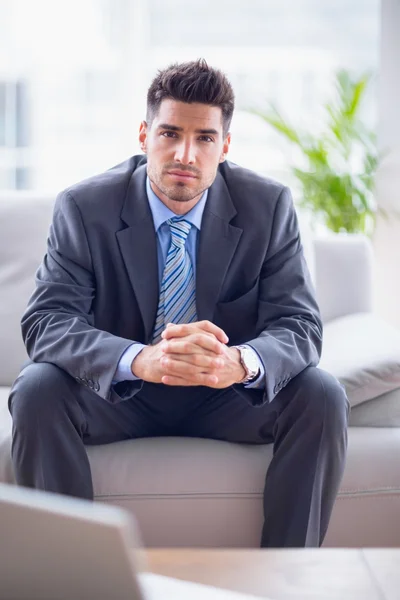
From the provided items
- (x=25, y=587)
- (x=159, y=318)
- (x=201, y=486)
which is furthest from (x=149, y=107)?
(x=25, y=587)

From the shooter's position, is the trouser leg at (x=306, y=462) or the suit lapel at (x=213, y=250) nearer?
the trouser leg at (x=306, y=462)

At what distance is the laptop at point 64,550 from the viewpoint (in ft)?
1.95

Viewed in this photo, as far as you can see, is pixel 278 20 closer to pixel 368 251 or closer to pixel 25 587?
pixel 368 251

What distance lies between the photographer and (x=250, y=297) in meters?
1.95

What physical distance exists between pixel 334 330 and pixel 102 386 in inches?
29.8

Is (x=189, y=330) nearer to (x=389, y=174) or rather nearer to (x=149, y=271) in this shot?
(x=149, y=271)

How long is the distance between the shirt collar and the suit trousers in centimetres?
45

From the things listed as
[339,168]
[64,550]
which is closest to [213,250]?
[64,550]

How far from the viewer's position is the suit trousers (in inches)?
65.9

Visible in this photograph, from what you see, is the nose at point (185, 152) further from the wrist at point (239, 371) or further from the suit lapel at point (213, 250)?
the wrist at point (239, 371)

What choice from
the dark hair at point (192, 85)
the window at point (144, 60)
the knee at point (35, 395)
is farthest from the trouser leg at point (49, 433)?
the window at point (144, 60)

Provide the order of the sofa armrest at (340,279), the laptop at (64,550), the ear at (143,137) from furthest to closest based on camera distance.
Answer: the sofa armrest at (340,279) → the ear at (143,137) → the laptop at (64,550)

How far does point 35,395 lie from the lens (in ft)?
5.55

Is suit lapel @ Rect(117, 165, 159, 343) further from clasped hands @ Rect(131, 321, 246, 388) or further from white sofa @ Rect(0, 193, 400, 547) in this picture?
white sofa @ Rect(0, 193, 400, 547)
